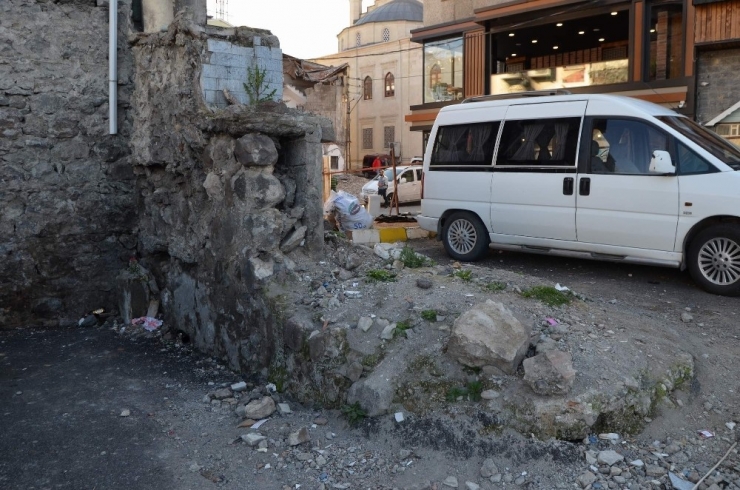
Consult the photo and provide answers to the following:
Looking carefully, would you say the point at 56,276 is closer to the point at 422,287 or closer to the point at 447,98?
the point at 422,287

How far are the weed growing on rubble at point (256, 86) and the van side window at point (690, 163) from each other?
4.49 meters

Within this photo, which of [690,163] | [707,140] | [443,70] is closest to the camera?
[690,163]

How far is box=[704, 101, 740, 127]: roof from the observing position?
48.8 ft

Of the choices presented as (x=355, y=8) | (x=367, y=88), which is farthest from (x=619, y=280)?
(x=355, y=8)

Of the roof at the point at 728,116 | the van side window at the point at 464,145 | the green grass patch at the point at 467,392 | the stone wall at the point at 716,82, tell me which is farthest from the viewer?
the stone wall at the point at 716,82

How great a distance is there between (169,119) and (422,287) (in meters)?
3.22

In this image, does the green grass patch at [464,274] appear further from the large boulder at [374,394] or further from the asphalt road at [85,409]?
the asphalt road at [85,409]

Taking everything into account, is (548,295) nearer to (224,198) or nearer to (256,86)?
(224,198)

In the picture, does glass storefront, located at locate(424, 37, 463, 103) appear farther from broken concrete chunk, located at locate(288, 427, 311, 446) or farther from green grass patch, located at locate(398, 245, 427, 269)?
broken concrete chunk, located at locate(288, 427, 311, 446)

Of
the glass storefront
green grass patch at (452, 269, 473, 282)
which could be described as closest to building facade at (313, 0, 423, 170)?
the glass storefront

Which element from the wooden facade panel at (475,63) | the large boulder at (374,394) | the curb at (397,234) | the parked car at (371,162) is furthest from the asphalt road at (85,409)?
the parked car at (371,162)

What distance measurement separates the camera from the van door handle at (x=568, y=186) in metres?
8.41

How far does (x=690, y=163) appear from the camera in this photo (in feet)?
25.0

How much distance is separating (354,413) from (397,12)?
5122cm
